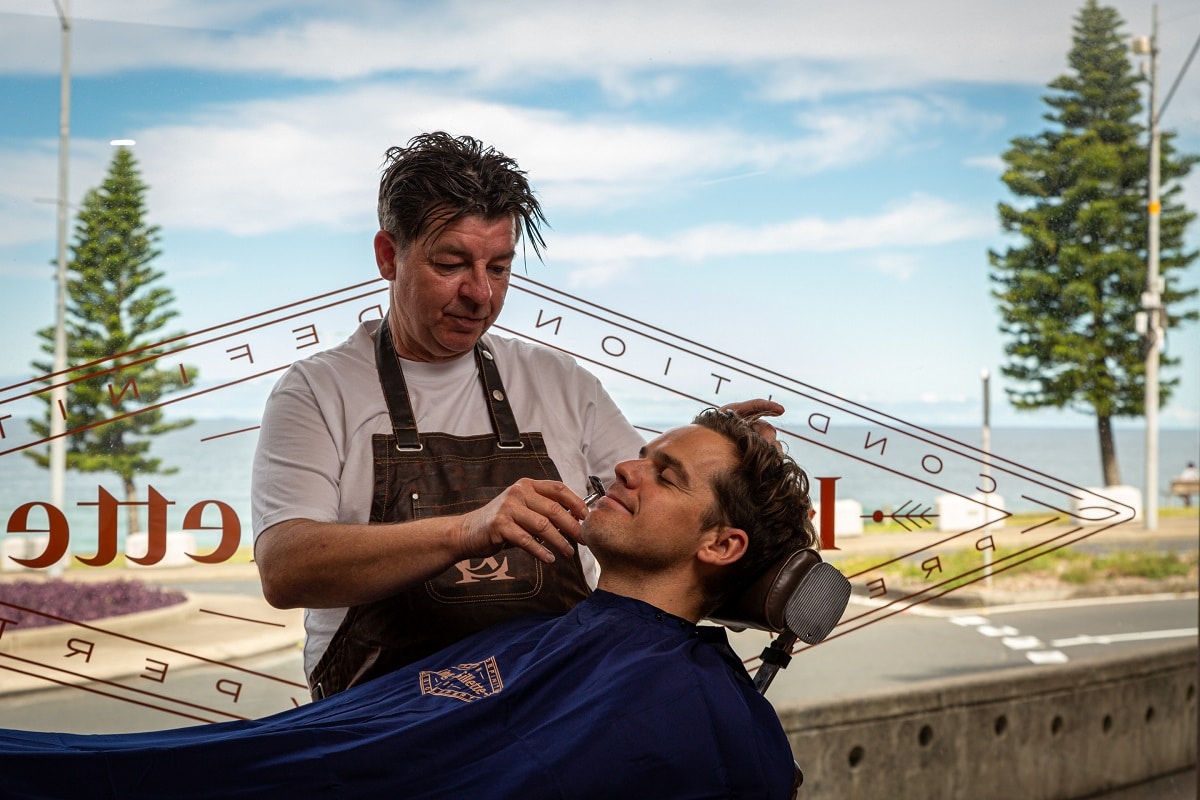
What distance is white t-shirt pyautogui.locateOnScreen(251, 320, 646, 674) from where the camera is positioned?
1962mm

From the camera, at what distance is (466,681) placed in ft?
6.21

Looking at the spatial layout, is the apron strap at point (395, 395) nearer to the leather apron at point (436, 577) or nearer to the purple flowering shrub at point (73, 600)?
the leather apron at point (436, 577)

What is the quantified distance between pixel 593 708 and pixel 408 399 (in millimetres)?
677

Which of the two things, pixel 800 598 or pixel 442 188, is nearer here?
pixel 800 598

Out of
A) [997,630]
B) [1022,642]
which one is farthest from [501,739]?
[1022,642]

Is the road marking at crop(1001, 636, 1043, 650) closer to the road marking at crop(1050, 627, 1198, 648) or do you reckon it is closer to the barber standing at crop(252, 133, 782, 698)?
the road marking at crop(1050, 627, 1198, 648)

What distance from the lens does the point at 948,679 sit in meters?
3.75

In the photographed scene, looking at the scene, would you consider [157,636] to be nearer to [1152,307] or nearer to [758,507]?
[758,507]

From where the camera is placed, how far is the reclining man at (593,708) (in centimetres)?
158

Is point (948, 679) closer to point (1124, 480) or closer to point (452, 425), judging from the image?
point (1124, 480)

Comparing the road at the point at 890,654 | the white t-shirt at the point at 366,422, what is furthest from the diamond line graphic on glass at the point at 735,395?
the white t-shirt at the point at 366,422

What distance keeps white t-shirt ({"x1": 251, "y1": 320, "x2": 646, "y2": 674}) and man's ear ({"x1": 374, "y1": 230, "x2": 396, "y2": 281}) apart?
0.13 metres

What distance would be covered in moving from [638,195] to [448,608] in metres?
1.76

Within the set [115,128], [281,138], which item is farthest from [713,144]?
[115,128]
